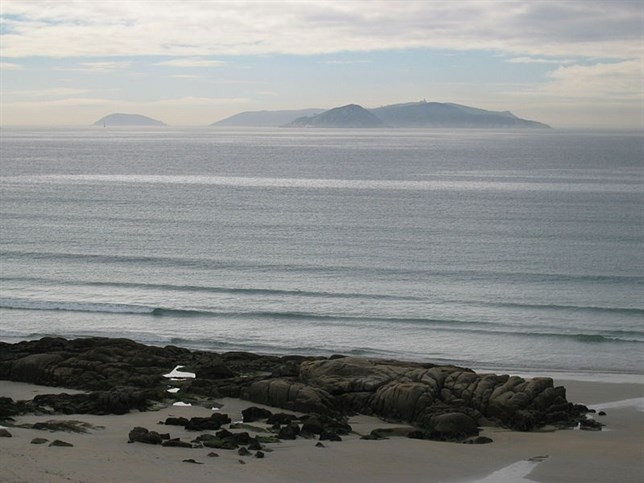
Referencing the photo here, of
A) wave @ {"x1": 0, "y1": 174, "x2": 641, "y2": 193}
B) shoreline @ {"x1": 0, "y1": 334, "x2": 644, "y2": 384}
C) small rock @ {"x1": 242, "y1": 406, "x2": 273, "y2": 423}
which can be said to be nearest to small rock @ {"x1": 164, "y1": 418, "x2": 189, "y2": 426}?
small rock @ {"x1": 242, "y1": 406, "x2": 273, "y2": 423}

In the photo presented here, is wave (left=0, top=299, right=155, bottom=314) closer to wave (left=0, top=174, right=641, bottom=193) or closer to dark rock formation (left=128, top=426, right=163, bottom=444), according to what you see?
dark rock formation (left=128, top=426, right=163, bottom=444)

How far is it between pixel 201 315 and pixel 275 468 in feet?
76.6

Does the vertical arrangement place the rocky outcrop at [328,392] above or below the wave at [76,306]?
above

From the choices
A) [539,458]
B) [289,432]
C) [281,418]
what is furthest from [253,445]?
[539,458]

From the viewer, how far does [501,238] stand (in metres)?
67.1

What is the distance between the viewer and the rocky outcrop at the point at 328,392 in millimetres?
25328

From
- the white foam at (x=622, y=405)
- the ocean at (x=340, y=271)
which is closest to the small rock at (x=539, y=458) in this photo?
the white foam at (x=622, y=405)

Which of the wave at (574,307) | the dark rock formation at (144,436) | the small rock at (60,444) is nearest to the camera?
the small rock at (60,444)

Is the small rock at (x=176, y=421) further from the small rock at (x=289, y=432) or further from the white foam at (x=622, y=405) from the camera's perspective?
the white foam at (x=622, y=405)

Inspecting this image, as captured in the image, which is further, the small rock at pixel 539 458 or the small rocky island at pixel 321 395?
the small rocky island at pixel 321 395

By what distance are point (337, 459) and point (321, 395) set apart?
197 inches

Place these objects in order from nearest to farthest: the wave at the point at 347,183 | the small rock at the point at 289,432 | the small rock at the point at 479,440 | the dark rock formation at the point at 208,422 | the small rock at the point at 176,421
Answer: the small rock at the point at 289,432
the small rock at the point at 479,440
the dark rock formation at the point at 208,422
the small rock at the point at 176,421
the wave at the point at 347,183

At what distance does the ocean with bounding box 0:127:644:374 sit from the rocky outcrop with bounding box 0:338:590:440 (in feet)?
25.5

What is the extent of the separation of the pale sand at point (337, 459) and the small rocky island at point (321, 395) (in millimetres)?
704
